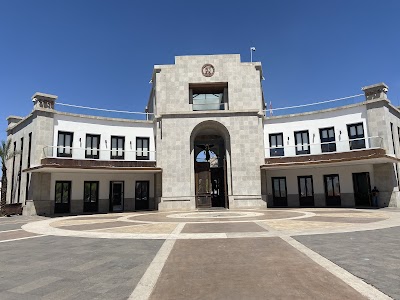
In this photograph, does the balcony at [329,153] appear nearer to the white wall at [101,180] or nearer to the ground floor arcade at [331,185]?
the ground floor arcade at [331,185]

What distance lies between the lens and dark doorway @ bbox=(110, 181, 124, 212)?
93.9ft

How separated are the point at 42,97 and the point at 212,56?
17.1 m

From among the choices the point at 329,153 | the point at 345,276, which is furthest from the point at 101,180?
the point at 345,276

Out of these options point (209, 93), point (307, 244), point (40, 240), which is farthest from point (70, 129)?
point (307, 244)

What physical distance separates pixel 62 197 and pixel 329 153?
985 inches

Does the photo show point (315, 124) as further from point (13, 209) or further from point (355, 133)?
point (13, 209)

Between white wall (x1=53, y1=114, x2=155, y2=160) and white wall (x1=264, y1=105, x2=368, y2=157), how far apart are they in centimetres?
1359

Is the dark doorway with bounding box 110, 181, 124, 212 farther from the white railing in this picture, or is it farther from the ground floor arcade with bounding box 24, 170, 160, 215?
the white railing

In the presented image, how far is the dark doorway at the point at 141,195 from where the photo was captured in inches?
1163

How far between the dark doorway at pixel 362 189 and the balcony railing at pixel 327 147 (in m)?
3.56

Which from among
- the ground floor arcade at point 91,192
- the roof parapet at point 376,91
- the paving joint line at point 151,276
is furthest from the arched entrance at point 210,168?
the paving joint line at point 151,276

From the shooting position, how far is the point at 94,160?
25.3m

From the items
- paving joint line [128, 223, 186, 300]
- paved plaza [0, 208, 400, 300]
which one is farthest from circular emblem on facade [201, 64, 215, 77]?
paving joint line [128, 223, 186, 300]

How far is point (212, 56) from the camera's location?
29922 millimetres
